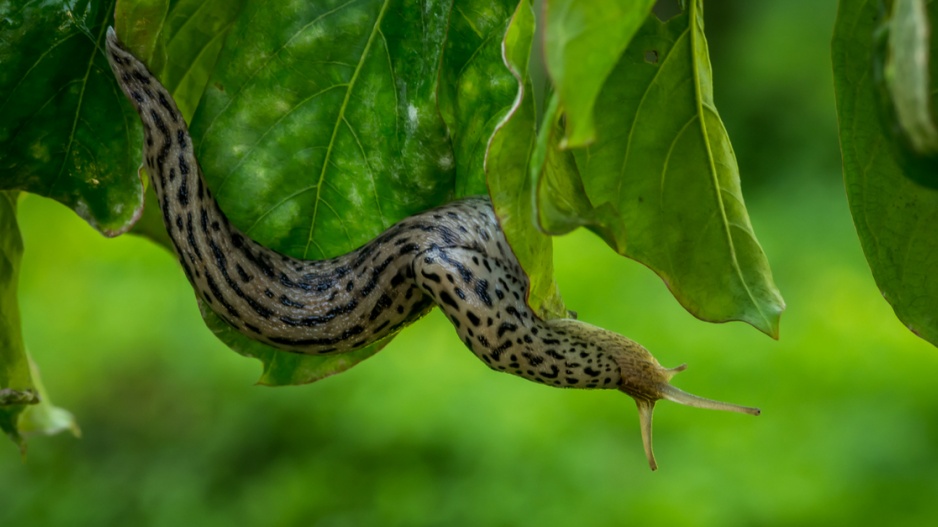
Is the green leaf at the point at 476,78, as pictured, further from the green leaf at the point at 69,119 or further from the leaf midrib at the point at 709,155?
the green leaf at the point at 69,119

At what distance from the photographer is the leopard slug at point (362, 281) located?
116 centimetres

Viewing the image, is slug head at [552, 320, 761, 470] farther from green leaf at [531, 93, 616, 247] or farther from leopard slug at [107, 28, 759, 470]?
green leaf at [531, 93, 616, 247]

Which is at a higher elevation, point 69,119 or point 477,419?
point 69,119

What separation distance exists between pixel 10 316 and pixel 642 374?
0.79 meters

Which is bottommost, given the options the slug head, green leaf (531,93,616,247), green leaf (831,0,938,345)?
the slug head

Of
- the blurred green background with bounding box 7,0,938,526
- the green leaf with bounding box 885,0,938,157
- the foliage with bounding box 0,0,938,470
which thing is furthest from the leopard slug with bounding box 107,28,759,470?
the blurred green background with bounding box 7,0,938,526

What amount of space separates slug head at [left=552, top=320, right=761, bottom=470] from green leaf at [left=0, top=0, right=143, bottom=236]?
1.77 ft

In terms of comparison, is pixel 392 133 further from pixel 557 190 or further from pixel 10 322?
pixel 10 322

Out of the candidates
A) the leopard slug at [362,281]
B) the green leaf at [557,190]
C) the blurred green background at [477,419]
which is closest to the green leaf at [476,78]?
the leopard slug at [362,281]

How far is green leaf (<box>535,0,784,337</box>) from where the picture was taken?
3.61 feet

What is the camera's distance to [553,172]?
83 centimetres

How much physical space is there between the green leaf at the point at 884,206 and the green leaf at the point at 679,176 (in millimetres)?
109

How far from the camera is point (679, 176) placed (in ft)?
3.71

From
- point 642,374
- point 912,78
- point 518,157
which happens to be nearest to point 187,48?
point 518,157
